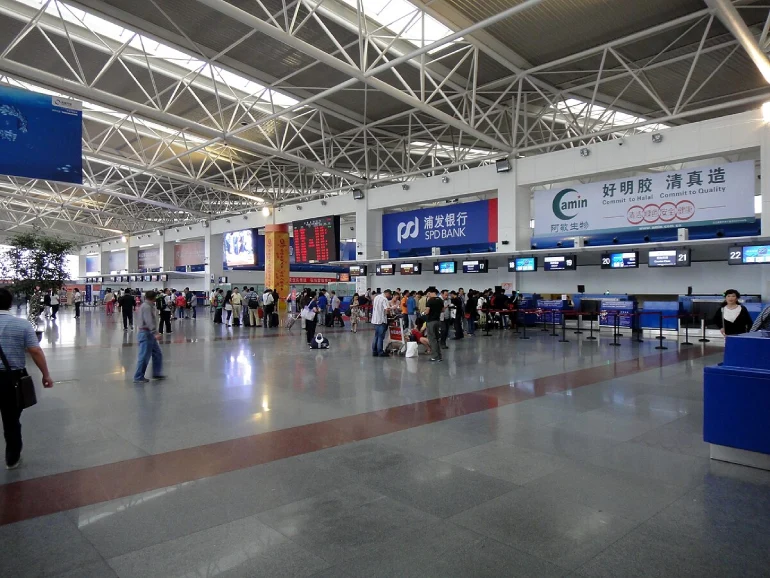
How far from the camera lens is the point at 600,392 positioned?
296 inches

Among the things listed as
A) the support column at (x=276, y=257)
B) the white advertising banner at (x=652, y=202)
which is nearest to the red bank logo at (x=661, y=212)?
the white advertising banner at (x=652, y=202)

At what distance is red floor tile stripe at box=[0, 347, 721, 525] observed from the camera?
3719 millimetres

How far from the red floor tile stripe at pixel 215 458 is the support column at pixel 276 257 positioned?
21.7 m

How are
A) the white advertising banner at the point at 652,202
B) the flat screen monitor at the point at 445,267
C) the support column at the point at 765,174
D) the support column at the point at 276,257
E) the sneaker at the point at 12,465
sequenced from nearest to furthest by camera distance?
the sneaker at the point at 12,465 < the support column at the point at 765,174 < the white advertising banner at the point at 652,202 < the flat screen monitor at the point at 445,267 < the support column at the point at 276,257

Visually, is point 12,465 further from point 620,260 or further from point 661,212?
point 661,212

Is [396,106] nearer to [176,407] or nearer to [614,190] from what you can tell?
[614,190]

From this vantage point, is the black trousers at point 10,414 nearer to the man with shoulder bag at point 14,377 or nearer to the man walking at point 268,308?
the man with shoulder bag at point 14,377

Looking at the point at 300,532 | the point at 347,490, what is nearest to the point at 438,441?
the point at 347,490

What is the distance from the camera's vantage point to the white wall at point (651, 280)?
15055 millimetres

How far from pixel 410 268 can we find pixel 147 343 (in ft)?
44.3

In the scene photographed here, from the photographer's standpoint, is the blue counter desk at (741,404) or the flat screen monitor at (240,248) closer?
the blue counter desk at (741,404)

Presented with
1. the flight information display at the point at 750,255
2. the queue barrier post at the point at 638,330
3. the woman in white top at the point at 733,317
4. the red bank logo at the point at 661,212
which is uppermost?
the red bank logo at the point at 661,212

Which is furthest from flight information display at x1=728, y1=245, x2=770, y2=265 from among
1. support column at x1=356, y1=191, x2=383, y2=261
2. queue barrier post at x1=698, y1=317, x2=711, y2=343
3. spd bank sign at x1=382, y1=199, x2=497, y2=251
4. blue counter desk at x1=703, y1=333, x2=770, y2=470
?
support column at x1=356, y1=191, x2=383, y2=261

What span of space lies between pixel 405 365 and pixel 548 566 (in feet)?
25.0
